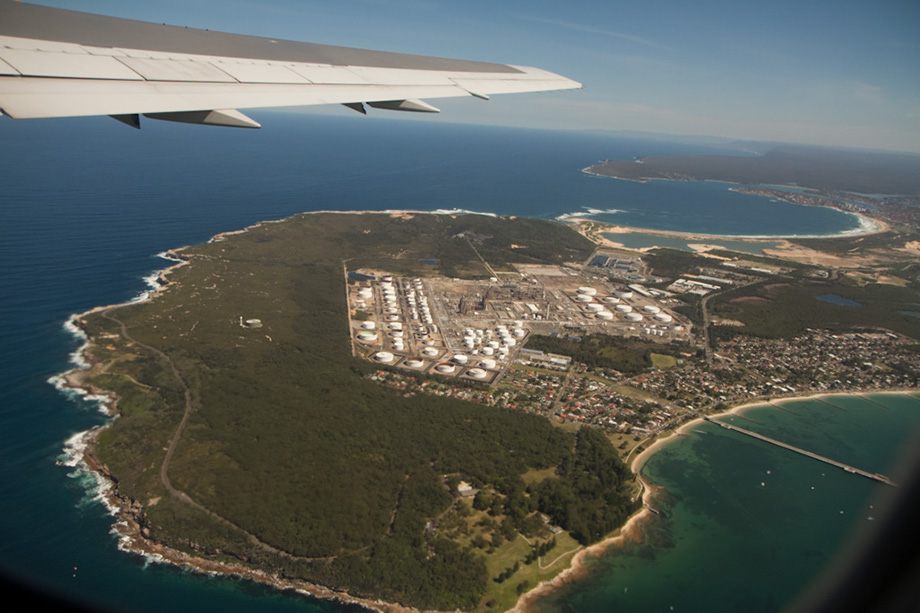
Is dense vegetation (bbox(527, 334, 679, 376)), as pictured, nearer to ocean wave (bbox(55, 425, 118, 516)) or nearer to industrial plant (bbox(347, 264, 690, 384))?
industrial plant (bbox(347, 264, 690, 384))

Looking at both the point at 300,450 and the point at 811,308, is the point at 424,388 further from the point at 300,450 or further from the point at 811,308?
the point at 811,308

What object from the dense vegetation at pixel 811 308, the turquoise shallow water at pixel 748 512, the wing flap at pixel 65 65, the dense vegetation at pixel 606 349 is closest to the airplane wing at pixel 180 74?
the wing flap at pixel 65 65

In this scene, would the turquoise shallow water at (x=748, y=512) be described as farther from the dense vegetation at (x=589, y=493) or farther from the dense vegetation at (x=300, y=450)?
the dense vegetation at (x=300, y=450)

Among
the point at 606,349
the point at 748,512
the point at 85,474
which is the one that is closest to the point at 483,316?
the point at 606,349

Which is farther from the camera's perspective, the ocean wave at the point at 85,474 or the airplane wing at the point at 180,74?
the ocean wave at the point at 85,474

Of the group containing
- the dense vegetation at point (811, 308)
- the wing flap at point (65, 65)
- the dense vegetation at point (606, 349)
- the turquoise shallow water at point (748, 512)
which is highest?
the wing flap at point (65, 65)

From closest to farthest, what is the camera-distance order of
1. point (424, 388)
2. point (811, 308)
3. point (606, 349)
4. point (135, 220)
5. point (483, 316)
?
point (424, 388) → point (606, 349) → point (483, 316) → point (811, 308) → point (135, 220)
